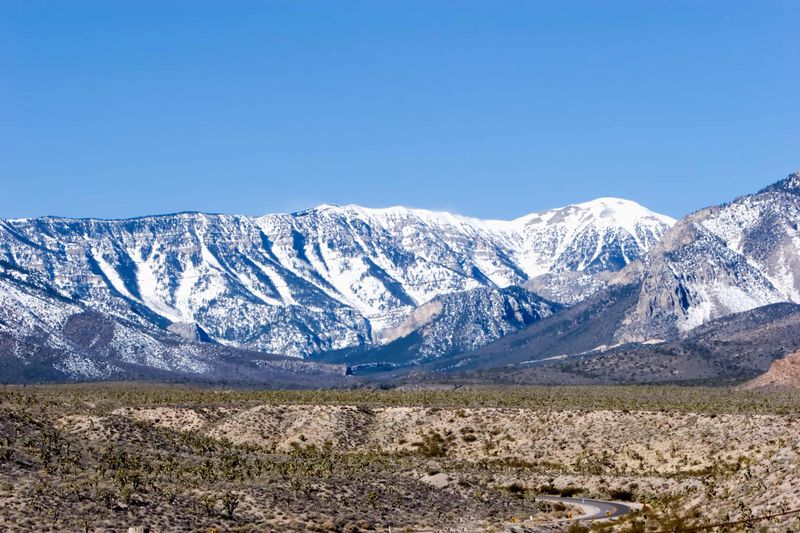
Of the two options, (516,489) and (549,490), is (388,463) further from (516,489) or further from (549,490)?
(549,490)

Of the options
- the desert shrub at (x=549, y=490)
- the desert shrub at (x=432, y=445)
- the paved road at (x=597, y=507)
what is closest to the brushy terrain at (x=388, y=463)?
the desert shrub at (x=549, y=490)

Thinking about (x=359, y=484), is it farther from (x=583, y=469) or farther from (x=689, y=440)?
(x=689, y=440)

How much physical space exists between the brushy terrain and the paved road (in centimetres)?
158

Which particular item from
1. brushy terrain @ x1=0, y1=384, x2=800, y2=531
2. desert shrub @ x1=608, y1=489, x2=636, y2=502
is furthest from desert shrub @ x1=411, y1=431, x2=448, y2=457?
desert shrub @ x1=608, y1=489, x2=636, y2=502

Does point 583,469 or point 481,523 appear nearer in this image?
point 481,523

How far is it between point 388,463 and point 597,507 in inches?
1061

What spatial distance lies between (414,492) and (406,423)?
186ft

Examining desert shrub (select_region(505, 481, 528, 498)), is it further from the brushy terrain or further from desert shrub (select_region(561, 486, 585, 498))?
desert shrub (select_region(561, 486, 585, 498))

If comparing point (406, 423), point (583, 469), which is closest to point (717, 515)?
point (583, 469)

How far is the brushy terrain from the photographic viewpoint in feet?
274

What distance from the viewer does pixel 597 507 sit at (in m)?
100

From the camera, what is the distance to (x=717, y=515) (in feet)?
250

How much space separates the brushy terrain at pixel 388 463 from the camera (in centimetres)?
8344

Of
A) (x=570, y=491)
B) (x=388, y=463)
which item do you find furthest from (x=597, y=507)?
(x=388, y=463)
